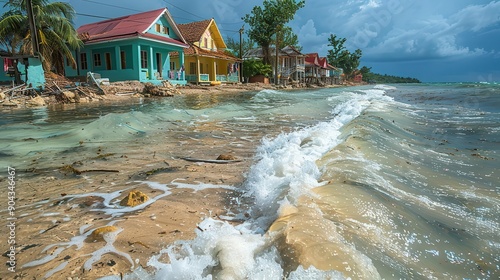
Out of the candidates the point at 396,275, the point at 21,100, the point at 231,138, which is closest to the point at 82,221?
the point at 396,275

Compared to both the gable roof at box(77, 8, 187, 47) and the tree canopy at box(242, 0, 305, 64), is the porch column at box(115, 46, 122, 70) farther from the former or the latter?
the tree canopy at box(242, 0, 305, 64)

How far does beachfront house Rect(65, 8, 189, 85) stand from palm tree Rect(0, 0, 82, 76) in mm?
2293

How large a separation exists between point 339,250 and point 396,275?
0.34 metres

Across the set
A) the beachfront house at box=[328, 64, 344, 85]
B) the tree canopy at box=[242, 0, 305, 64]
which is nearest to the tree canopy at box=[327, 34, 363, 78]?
the beachfront house at box=[328, 64, 344, 85]

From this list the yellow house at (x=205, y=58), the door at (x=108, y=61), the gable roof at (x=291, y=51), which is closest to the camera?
the door at (x=108, y=61)

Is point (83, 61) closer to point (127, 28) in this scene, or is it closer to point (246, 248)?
point (127, 28)

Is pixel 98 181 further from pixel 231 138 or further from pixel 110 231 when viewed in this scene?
pixel 231 138

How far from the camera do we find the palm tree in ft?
65.2

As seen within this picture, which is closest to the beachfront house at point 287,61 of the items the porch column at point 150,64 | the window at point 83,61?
the porch column at point 150,64

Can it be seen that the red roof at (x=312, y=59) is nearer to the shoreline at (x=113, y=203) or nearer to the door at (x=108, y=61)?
the door at (x=108, y=61)

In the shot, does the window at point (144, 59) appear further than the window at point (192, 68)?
No

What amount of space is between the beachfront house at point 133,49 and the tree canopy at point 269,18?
17.6 metres

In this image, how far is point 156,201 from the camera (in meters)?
3.04

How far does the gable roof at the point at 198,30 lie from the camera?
32.1 metres
